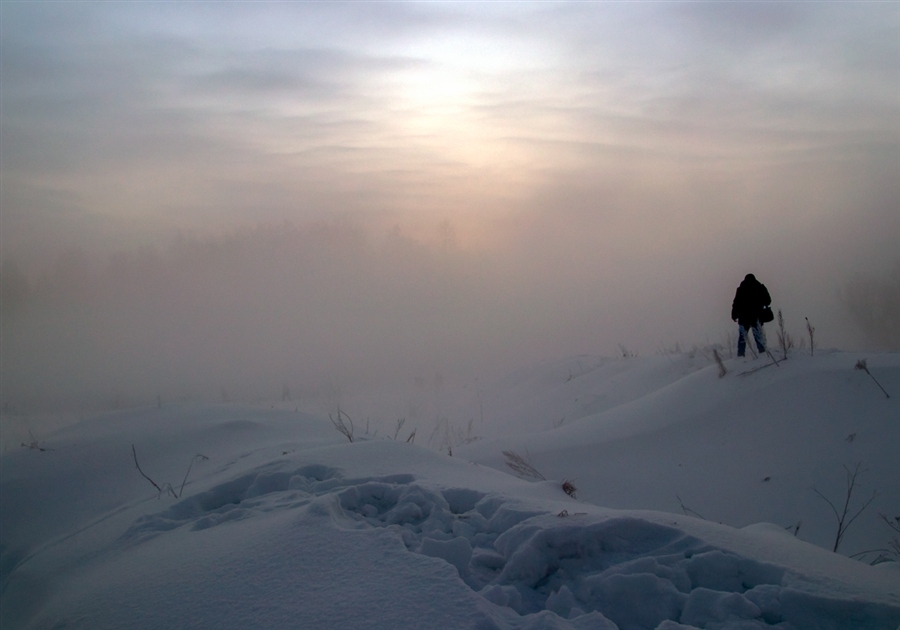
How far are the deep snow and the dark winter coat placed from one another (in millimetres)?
738

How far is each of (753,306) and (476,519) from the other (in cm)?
767

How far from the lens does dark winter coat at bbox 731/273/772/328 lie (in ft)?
30.7

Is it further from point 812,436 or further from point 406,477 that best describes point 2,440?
point 812,436

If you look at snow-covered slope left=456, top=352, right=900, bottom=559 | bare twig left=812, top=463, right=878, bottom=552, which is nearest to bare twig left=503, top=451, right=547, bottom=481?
snow-covered slope left=456, top=352, right=900, bottom=559

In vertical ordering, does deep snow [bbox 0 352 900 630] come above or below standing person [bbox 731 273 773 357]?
below

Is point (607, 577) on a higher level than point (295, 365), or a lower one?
higher

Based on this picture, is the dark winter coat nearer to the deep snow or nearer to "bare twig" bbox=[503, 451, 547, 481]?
the deep snow

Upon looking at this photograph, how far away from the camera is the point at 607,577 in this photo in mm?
2752

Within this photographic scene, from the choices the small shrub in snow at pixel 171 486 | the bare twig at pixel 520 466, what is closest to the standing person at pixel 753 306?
the bare twig at pixel 520 466

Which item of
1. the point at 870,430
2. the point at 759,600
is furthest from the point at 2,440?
the point at 870,430

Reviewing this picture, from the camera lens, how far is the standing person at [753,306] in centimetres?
935

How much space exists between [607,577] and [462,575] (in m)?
0.71

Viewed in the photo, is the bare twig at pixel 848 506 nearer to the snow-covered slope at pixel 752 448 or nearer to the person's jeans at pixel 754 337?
the snow-covered slope at pixel 752 448

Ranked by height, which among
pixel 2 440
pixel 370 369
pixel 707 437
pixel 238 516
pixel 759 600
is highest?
pixel 759 600
